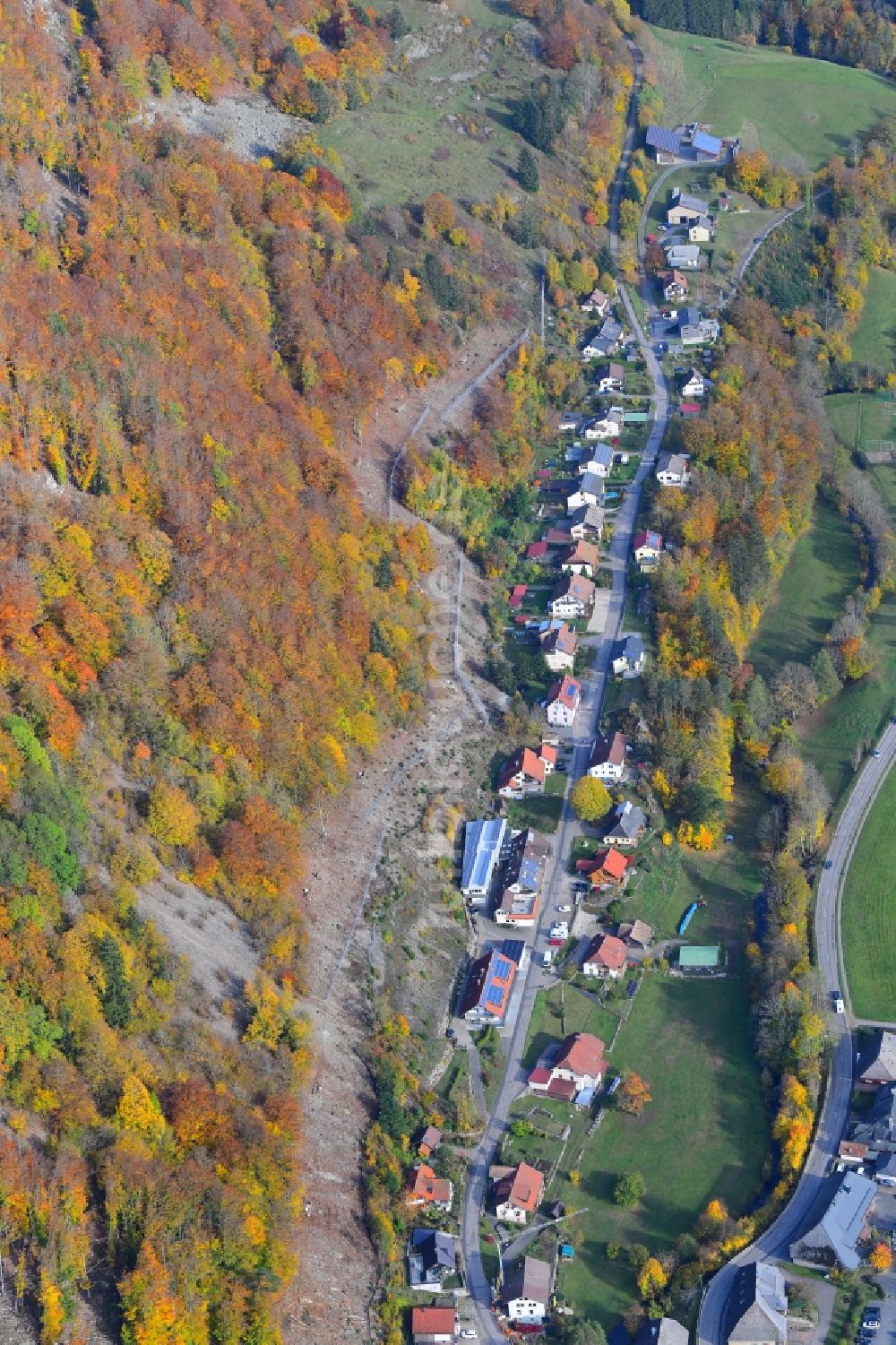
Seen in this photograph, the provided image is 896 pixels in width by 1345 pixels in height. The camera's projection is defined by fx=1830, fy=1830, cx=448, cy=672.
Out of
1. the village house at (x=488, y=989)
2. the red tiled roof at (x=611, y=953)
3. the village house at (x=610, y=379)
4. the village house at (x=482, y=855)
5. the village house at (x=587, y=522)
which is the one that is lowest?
the village house at (x=488, y=989)

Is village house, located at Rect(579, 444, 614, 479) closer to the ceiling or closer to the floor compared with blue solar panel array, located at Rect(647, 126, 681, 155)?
closer to the floor

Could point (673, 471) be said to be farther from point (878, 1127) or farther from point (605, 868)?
point (878, 1127)

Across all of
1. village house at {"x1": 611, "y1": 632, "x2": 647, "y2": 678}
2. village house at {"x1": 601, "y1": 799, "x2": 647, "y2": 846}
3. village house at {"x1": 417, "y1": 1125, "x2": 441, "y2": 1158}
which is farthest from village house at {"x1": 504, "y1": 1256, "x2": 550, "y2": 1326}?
village house at {"x1": 611, "y1": 632, "x2": 647, "y2": 678}

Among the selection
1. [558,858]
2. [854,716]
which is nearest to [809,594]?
[854,716]

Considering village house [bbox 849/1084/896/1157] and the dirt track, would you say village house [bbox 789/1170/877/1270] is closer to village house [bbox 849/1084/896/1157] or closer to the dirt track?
village house [bbox 849/1084/896/1157]

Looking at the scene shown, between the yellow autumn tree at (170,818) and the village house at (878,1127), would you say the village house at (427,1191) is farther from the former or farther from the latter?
the yellow autumn tree at (170,818)

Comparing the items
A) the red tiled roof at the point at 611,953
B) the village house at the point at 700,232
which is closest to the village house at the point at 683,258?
the village house at the point at 700,232
